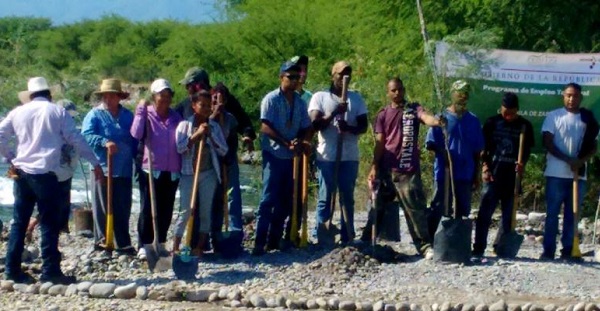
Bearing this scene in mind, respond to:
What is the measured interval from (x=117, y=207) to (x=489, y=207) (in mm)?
3668

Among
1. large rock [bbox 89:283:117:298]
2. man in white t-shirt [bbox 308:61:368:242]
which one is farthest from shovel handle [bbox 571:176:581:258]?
large rock [bbox 89:283:117:298]

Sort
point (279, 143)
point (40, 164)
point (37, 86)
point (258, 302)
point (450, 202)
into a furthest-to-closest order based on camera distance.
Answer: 1. point (450, 202)
2. point (279, 143)
3. point (37, 86)
4. point (40, 164)
5. point (258, 302)

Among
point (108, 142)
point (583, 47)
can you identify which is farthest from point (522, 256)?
point (583, 47)

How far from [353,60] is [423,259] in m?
10.4

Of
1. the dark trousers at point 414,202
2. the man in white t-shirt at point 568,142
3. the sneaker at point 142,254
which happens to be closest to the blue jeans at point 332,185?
the dark trousers at point 414,202

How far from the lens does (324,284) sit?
36.2ft

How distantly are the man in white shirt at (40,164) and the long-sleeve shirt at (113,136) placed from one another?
1.04 m

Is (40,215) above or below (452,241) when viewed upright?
above

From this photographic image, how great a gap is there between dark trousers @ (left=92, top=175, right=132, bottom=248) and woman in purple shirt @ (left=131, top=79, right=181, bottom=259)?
361 millimetres

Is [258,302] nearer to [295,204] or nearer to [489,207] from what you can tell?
[295,204]

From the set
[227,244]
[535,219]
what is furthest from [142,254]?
[535,219]

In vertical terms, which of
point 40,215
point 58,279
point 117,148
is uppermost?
point 117,148

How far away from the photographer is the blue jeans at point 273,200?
12273mm

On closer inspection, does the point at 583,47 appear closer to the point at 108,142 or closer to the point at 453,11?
the point at 453,11
